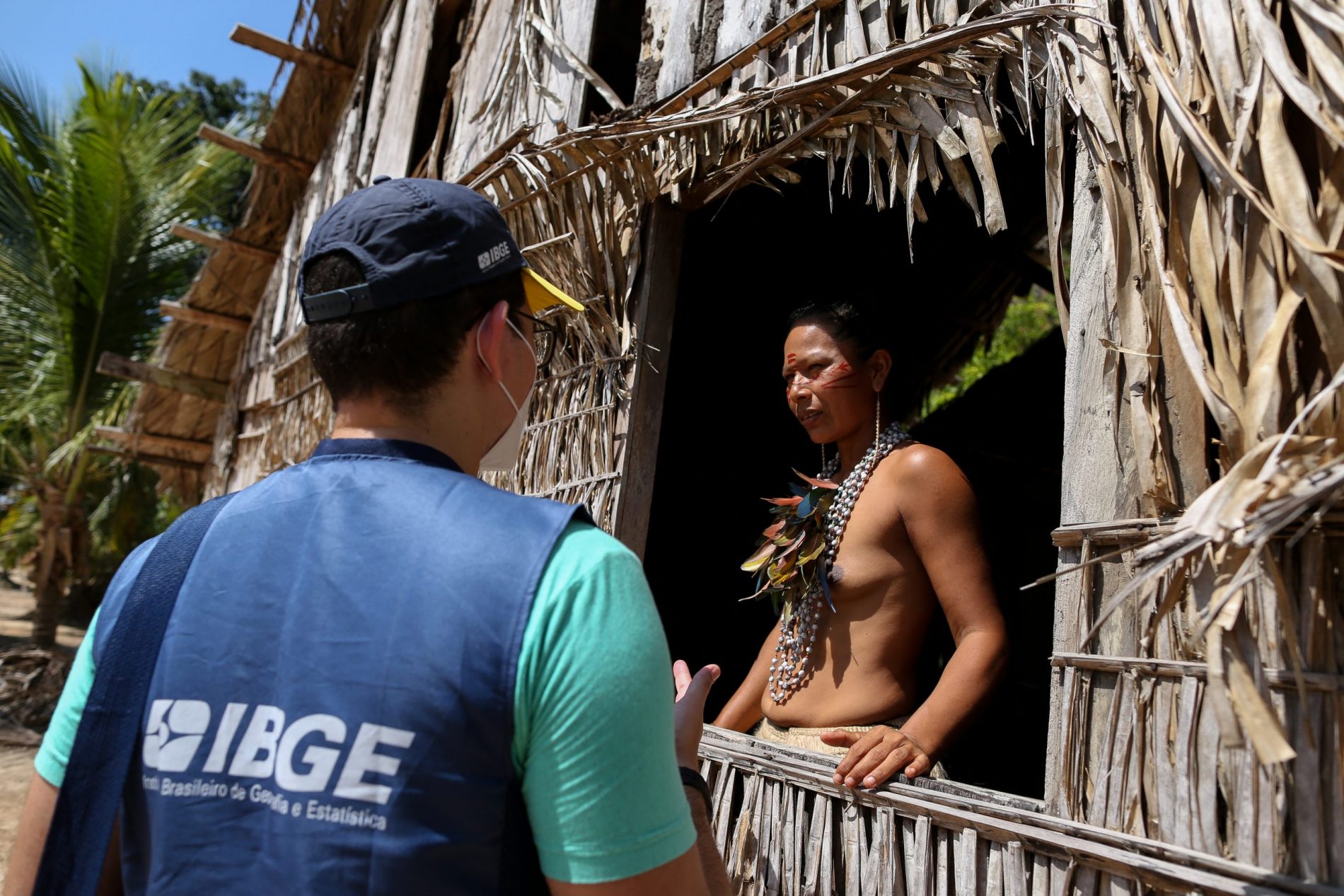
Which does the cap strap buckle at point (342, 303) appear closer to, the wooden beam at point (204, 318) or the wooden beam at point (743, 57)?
the wooden beam at point (743, 57)

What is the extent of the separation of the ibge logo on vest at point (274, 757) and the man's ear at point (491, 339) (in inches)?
17.3

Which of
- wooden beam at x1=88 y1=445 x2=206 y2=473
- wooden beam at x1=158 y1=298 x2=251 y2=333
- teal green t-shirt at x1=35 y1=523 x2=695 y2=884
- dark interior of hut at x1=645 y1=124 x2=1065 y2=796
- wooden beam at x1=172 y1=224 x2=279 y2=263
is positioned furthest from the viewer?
wooden beam at x1=88 y1=445 x2=206 y2=473

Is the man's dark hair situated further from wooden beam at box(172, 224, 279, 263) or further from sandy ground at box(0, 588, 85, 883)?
wooden beam at box(172, 224, 279, 263)

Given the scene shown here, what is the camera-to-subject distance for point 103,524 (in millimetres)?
17172

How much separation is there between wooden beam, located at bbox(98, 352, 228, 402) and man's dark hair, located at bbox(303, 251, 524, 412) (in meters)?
7.22

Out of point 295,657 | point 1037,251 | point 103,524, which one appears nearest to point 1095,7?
point 295,657

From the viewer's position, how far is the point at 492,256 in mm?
1279

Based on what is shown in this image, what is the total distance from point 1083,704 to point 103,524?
59.8 feet

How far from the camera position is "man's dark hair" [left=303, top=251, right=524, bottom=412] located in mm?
1231

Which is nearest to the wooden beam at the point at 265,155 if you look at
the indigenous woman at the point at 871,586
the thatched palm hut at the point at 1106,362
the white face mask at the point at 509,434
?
the thatched palm hut at the point at 1106,362

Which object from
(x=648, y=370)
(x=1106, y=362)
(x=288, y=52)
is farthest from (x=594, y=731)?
(x=288, y=52)

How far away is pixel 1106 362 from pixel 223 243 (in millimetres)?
6875

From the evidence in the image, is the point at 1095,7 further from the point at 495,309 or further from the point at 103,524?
the point at 103,524

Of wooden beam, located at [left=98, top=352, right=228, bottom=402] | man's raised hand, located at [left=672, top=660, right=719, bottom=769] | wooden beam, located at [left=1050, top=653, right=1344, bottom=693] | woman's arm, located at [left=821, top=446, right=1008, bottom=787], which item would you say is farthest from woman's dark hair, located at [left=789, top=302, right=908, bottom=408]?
wooden beam, located at [left=98, top=352, right=228, bottom=402]
